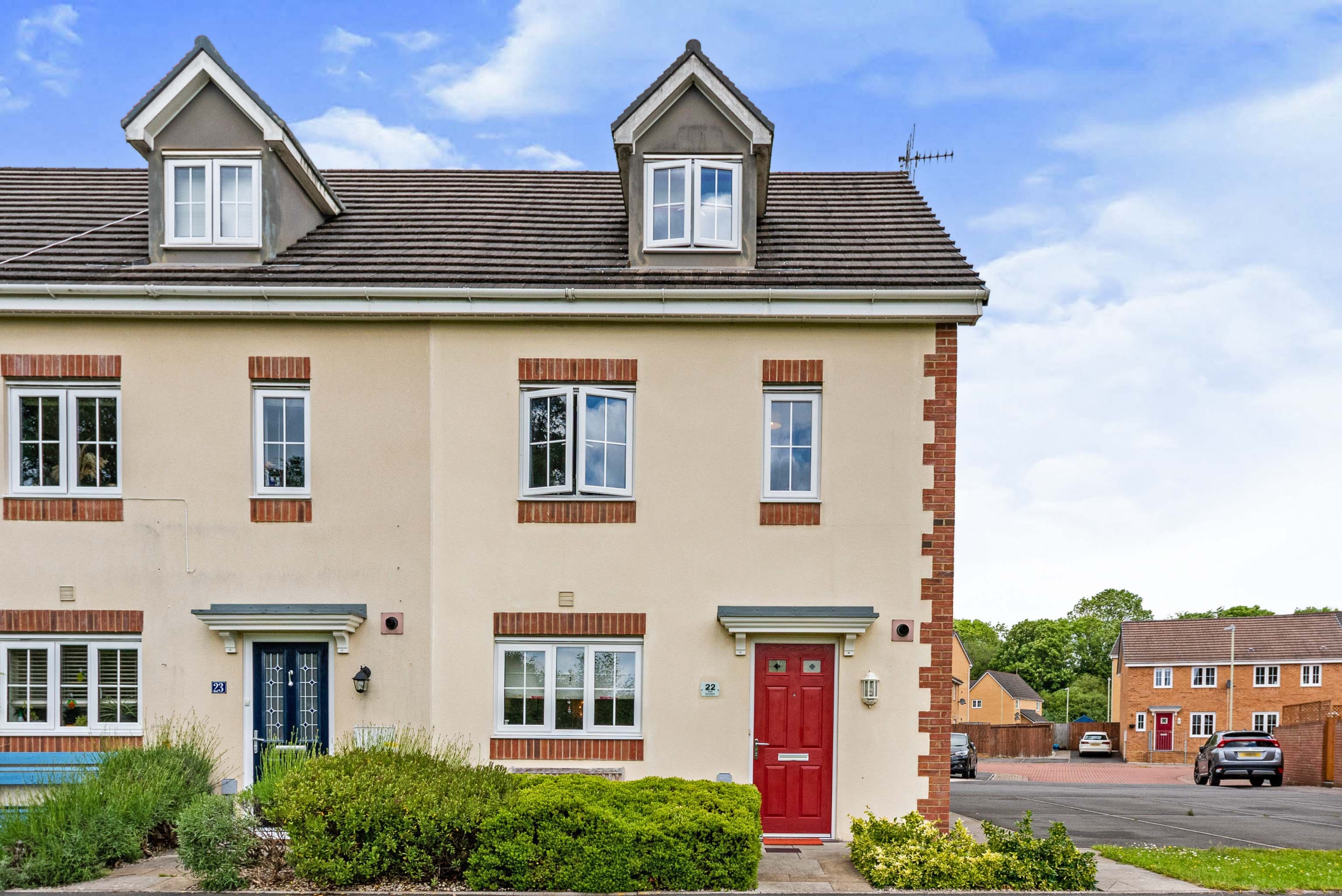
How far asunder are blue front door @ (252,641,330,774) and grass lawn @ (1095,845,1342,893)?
30.9 feet

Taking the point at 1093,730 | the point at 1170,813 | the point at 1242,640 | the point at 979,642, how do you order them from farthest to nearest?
the point at 979,642
the point at 1093,730
the point at 1242,640
the point at 1170,813

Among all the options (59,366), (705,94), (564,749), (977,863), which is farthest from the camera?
(705,94)

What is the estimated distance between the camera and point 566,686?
37.2 ft

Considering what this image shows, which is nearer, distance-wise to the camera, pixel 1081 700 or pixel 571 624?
pixel 571 624

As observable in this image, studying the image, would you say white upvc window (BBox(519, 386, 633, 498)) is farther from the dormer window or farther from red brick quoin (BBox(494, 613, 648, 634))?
the dormer window

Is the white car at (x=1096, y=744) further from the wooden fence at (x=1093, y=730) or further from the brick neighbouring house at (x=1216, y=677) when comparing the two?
the brick neighbouring house at (x=1216, y=677)

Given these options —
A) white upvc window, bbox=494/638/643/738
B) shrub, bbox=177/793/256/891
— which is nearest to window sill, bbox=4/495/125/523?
shrub, bbox=177/793/256/891

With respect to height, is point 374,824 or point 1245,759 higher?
point 374,824

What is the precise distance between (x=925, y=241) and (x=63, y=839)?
11.9 m

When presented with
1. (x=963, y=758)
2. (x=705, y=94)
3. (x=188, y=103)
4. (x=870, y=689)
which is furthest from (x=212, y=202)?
(x=963, y=758)

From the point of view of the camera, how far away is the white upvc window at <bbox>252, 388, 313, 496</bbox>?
38.0ft

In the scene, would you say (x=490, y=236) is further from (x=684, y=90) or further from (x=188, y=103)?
(x=188, y=103)

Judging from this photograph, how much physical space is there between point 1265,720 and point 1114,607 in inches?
1818

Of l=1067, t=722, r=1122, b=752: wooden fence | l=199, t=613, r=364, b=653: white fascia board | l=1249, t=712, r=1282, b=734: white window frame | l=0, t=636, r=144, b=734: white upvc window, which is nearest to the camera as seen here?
l=199, t=613, r=364, b=653: white fascia board
